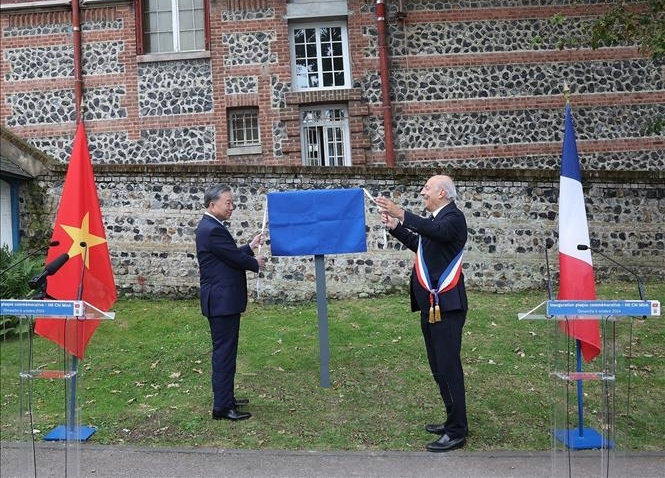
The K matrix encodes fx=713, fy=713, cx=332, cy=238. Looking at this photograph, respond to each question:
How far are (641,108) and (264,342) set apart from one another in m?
12.0

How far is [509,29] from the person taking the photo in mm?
17188

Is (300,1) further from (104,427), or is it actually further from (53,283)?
(104,427)

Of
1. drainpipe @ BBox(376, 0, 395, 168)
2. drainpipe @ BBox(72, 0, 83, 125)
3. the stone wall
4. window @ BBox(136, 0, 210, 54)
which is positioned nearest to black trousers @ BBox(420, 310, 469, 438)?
the stone wall

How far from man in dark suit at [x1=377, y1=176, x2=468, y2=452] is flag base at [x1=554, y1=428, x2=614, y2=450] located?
91cm

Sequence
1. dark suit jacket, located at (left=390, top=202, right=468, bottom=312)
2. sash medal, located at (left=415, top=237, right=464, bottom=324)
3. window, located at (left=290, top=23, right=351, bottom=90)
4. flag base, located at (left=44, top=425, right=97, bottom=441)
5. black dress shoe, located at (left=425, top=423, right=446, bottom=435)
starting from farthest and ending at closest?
window, located at (left=290, top=23, right=351, bottom=90) → flag base, located at (left=44, top=425, right=97, bottom=441) → black dress shoe, located at (left=425, top=423, right=446, bottom=435) → sash medal, located at (left=415, top=237, right=464, bottom=324) → dark suit jacket, located at (left=390, top=202, right=468, bottom=312)

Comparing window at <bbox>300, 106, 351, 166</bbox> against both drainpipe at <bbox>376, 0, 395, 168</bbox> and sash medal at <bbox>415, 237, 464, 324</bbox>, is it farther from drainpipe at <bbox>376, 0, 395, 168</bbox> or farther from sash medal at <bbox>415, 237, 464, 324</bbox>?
sash medal at <bbox>415, 237, 464, 324</bbox>

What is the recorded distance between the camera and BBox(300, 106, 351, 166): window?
17375 mm

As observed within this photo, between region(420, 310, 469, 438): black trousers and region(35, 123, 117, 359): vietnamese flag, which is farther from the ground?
region(35, 123, 117, 359): vietnamese flag

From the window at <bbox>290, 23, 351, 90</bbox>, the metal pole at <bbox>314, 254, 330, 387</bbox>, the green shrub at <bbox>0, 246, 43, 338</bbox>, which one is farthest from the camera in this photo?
the window at <bbox>290, 23, 351, 90</bbox>

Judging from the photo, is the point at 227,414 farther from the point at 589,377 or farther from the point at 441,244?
the point at 589,377

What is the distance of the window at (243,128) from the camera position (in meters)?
17.5

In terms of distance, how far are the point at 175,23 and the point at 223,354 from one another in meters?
13.0

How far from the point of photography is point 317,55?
57.5 feet

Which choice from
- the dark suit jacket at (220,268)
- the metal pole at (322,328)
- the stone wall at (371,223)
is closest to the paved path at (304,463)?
the dark suit jacket at (220,268)
